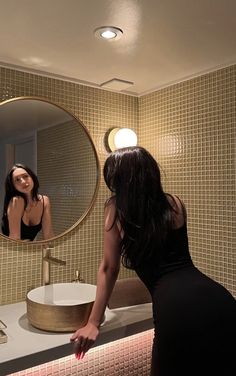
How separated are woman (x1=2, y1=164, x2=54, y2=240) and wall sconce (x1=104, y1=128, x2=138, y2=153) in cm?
52

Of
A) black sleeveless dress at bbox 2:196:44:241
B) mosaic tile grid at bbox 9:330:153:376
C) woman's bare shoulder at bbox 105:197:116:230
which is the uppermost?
woman's bare shoulder at bbox 105:197:116:230

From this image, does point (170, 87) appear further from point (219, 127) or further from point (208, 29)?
point (208, 29)

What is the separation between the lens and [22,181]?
1802mm

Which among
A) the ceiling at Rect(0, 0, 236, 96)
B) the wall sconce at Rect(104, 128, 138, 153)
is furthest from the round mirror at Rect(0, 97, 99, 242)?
the ceiling at Rect(0, 0, 236, 96)

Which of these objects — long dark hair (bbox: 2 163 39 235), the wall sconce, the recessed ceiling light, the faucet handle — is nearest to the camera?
the recessed ceiling light

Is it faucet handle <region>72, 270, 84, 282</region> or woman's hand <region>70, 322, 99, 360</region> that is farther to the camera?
faucet handle <region>72, 270, 84, 282</region>

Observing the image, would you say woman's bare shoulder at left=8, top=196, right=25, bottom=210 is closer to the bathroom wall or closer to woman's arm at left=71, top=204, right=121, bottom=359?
the bathroom wall

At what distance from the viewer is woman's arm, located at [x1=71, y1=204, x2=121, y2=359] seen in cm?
127

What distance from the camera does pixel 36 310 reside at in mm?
1373

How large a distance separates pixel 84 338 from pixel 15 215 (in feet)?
2.50

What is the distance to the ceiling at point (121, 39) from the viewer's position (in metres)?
1.24

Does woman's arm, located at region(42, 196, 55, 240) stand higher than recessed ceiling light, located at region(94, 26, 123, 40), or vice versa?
recessed ceiling light, located at region(94, 26, 123, 40)

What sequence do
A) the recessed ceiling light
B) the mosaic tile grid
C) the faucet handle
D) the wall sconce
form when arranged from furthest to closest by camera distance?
the wall sconce, the faucet handle, the mosaic tile grid, the recessed ceiling light

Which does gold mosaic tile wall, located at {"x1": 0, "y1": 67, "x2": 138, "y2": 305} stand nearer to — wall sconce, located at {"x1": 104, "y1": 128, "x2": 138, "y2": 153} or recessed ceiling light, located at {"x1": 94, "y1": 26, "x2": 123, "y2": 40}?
wall sconce, located at {"x1": 104, "y1": 128, "x2": 138, "y2": 153}
